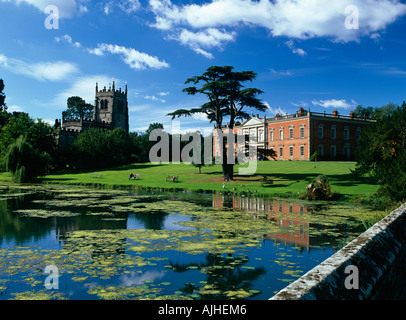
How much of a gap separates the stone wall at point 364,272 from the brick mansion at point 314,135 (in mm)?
58452

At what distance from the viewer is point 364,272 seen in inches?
131

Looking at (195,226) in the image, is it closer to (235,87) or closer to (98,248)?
(98,248)

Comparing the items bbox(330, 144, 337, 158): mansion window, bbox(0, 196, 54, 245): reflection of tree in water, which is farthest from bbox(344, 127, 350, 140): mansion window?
bbox(0, 196, 54, 245): reflection of tree in water

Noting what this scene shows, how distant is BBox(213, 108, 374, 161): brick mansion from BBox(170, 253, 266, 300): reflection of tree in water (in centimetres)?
5559

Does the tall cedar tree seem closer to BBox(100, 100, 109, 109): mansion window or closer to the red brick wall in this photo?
the red brick wall

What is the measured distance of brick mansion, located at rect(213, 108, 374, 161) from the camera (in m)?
63.7

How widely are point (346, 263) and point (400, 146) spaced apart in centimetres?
1673

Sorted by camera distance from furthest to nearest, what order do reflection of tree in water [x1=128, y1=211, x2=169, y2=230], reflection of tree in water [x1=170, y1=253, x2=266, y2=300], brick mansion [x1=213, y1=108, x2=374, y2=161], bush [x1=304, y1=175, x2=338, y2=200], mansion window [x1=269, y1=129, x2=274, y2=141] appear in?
1. mansion window [x1=269, y1=129, x2=274, y2=141]
2. brick mansion [x1=213, y1=108, x2=374, y2=161]
3. bush [x1=304, y1=175, x2=338, y2=200]
4. reflection of tree in water [x1=128, y1=211, x2=169, y2=230]
5. reflection of tree in water [x1=170, y1=253, x2=266, y2=300]

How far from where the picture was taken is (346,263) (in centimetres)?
320

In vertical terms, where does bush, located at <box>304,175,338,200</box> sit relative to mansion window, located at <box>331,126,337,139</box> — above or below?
below

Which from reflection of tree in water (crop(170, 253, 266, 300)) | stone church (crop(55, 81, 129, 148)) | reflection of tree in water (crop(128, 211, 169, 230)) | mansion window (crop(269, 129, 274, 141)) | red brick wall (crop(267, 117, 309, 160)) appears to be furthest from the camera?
stone church (crop(55, 81, 129, 148))

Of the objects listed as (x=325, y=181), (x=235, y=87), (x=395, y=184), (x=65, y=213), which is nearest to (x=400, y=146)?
(x=395, y=184)

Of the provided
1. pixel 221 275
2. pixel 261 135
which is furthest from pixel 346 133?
pixel 221 275

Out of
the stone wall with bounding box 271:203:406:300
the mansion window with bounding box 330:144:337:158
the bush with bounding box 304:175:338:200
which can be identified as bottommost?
the bush with bounding box 304:175:338:200
